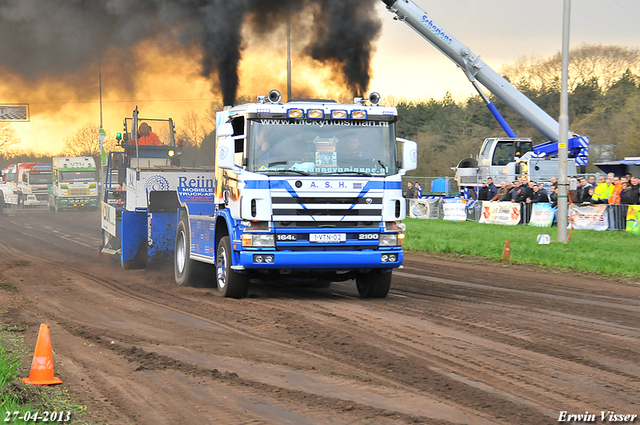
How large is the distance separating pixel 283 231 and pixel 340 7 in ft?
32.3

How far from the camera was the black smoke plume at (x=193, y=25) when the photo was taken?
60.0 ft

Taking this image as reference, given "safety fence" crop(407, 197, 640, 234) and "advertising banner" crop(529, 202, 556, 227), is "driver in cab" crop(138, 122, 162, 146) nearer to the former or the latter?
"safety fence" crop(407, 197, 640, 234)

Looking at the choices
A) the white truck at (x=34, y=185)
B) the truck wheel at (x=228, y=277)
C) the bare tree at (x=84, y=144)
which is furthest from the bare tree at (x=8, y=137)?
the truck wheel at (x=228, y=277)

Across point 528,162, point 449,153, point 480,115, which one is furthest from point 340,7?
point 480,115

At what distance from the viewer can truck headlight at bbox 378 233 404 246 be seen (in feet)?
35.4

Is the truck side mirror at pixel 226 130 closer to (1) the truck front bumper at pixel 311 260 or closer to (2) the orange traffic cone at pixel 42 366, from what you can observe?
(1) the truck front bumper at pixel 311 260

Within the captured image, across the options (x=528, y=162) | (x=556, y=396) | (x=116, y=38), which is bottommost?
(x=556, y=396)

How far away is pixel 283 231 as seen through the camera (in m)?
10.4

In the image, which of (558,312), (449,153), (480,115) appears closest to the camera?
(558,312)

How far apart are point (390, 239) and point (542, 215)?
16230 millimetres

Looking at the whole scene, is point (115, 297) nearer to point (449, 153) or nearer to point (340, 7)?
point (340, 7)

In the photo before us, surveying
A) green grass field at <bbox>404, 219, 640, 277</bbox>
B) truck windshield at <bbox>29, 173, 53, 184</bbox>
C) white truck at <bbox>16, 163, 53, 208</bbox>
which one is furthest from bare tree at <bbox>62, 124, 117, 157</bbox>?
green grass field at <bbox>404, 219, 640, 277</bbox>

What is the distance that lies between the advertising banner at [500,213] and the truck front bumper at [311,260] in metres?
17.4

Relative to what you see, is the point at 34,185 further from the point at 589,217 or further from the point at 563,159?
the point at 563,159
